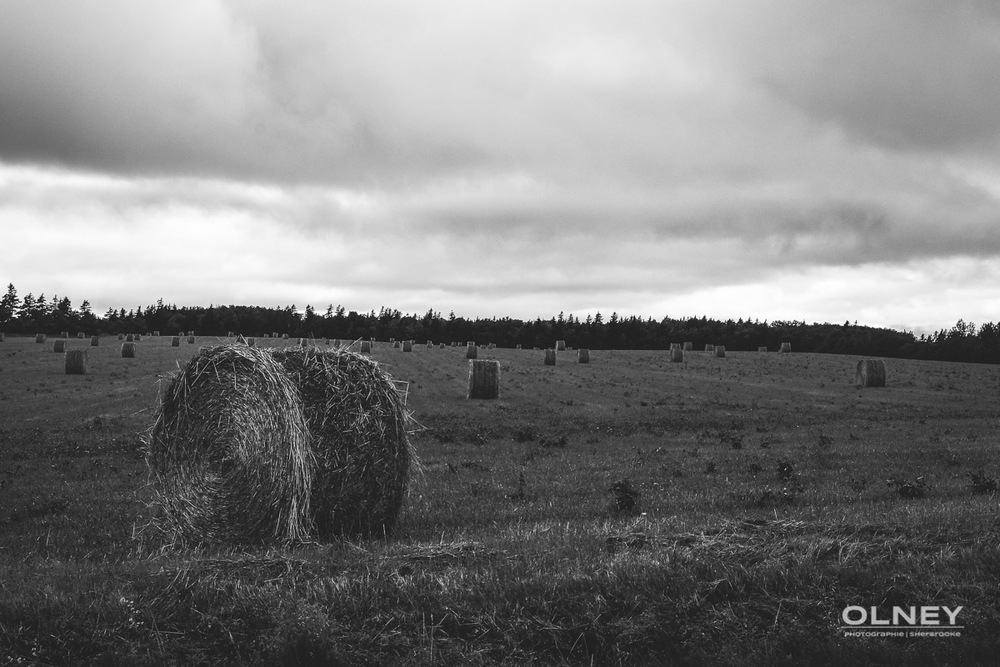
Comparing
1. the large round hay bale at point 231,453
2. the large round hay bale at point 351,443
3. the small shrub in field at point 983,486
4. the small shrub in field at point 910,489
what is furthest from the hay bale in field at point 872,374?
the large round hay bale at point 231,453

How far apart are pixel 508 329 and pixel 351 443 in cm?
13461

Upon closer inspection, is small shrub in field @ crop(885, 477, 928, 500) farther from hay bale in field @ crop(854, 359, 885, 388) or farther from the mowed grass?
hay bale in field @ crop(854, 359, 885, 388)

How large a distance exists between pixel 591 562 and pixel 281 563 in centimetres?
355

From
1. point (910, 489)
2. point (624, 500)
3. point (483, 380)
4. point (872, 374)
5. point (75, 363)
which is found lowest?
point (75, 363)

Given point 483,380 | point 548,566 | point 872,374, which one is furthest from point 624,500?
point 872,374

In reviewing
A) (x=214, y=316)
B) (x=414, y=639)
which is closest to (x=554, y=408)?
(x=414, y=639)

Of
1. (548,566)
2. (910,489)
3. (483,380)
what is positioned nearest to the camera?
(548,566)

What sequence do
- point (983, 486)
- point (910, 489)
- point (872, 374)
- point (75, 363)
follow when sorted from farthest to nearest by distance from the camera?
point (872, 374), point (75, 363), point (983, 486), point (910, 489)

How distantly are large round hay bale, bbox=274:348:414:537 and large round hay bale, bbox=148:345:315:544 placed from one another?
36 cm

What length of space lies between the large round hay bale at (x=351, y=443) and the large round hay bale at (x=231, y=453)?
0.36 meters

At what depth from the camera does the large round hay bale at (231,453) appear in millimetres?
10078

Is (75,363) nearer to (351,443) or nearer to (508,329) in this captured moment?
(351,443)

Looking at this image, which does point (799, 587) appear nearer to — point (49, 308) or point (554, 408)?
point (554, 408)

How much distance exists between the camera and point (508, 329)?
14538cm
